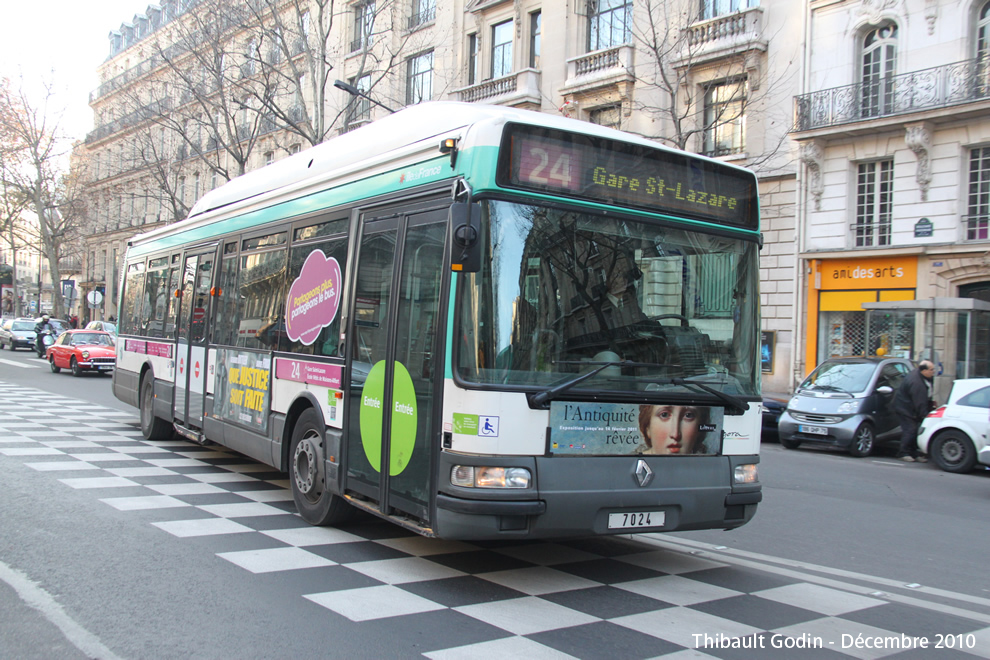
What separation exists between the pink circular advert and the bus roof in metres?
0.79

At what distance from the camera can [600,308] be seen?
5.32m

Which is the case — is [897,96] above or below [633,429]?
above

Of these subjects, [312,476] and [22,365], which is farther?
[22,365]

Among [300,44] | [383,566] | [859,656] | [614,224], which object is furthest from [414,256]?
[300,44]

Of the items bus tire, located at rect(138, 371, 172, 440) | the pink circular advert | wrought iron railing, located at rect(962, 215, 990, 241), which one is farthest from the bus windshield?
wrought iron railing, located at rect(962, 215, 990, 241)

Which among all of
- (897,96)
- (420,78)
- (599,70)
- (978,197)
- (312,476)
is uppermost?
(420,78)

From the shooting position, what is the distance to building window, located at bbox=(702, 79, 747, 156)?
23.8 metres

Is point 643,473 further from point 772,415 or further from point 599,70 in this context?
point 599,70

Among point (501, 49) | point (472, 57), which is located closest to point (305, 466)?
point (501, 49)

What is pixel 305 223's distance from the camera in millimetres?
7785

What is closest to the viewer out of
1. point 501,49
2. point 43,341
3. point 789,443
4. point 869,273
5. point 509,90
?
point 789,443

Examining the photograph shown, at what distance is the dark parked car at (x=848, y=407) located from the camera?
1502cm

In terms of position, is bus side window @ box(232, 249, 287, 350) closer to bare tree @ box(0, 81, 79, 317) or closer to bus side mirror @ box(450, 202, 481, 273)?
bus side mirror @ box(450, 202, 481, 273)

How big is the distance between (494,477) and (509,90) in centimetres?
2603
